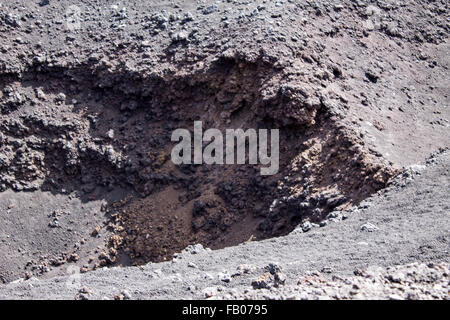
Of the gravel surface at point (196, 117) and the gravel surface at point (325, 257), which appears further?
the gravel surface at point (196, 117)

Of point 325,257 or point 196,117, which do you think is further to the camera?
point 196,117

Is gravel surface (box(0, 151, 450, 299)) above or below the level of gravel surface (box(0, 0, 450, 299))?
below

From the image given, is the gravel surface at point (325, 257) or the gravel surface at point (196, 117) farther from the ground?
the gravel surface at point (196, 117)

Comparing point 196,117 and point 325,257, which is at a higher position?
point 196,117

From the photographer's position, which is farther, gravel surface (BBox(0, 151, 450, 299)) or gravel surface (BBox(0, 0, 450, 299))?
gravel surface (BBox(0, 0, 450, 299))

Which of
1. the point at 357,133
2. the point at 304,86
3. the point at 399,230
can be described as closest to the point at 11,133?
the point at 304,86
